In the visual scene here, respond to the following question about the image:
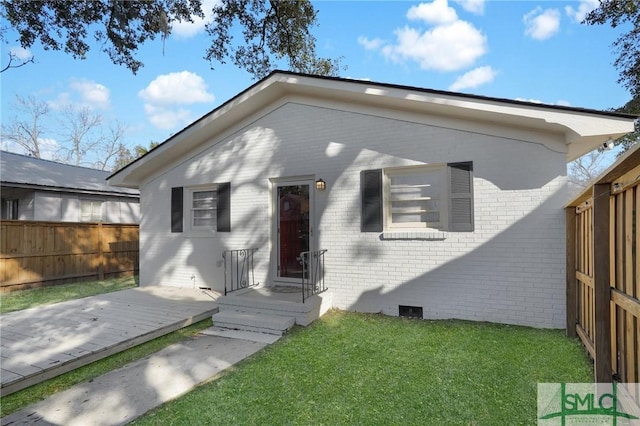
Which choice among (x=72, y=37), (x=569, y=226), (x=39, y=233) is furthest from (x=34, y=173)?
(x=569, y=226)

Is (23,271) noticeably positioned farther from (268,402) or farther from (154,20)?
(268,402)

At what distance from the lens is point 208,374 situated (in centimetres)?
366

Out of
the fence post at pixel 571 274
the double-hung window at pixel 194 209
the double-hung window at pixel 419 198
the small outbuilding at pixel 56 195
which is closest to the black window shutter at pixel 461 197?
the double-hung window at pixel 419 198

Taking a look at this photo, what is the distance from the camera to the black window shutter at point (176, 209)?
8.10 metres

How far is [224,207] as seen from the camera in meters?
7.50

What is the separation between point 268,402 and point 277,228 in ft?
14.1

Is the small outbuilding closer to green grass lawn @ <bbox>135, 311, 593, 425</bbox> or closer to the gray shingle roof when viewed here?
the gray shingle roof

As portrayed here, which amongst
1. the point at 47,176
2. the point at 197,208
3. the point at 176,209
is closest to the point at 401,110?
the point at 197,208

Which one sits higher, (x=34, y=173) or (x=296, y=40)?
(x=296, y=40)

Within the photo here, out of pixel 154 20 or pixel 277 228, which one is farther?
pixel 154 20

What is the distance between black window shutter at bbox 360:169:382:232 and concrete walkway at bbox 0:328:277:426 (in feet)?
8.27

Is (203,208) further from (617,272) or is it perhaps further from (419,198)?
(617,272)

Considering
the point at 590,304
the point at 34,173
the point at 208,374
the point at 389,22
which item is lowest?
the point at 208,374

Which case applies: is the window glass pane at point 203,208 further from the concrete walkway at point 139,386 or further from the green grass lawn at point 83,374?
the concrete walkway at point 139,386
